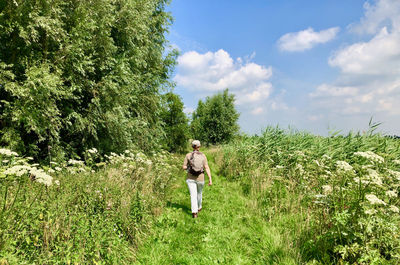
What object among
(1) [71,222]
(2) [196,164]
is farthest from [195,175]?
(1) [71,222]

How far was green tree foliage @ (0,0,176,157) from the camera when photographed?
817 cm

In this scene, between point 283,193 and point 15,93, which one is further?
point 15,93

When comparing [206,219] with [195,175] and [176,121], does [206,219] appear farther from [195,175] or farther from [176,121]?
[176,121]

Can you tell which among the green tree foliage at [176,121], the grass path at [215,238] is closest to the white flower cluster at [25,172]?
the grass path at [215,238]

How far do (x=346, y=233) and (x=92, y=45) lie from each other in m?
12.6

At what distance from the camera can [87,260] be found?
11.2ft

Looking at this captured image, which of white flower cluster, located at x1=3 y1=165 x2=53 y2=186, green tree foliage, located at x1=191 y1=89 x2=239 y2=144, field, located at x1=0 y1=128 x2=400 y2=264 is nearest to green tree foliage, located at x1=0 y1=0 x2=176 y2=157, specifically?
field, located at x1=0 y1=128 x2=400 y2=264

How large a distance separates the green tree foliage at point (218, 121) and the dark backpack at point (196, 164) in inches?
1192

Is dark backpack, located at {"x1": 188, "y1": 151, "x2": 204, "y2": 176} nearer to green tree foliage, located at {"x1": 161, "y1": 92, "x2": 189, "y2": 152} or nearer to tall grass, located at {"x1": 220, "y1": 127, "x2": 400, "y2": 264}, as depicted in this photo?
tall grass, located at {"x1": 220, "y1": 127, "x2": 400, "y2": 264}

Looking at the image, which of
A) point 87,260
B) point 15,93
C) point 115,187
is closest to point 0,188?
point 115,187

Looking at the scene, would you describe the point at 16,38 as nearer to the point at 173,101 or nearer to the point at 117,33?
the point at 117,33

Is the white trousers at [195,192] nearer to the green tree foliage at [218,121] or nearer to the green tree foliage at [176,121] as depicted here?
the green tree foliage at [176,121]

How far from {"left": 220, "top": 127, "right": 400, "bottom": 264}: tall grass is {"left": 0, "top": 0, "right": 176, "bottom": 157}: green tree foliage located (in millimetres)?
7798

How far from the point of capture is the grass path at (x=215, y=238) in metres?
4.37
